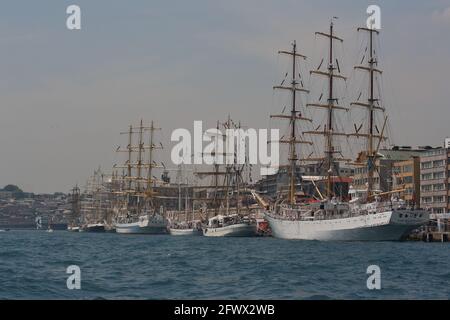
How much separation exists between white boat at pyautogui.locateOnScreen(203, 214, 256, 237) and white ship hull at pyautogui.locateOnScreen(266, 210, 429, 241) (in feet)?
103

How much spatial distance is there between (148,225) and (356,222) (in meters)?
87.0

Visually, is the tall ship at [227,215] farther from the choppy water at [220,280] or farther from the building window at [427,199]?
the choppy water at [220,280]

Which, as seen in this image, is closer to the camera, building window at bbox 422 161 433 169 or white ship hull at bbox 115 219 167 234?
building window at bbox 422 161 433 169

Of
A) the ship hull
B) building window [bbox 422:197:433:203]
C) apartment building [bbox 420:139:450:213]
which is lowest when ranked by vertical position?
the ship hull

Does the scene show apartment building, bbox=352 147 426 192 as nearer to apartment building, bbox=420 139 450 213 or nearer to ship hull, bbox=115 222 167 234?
apartment building, bbox=420 139 450 213

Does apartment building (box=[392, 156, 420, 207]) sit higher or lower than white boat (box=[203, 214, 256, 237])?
higher

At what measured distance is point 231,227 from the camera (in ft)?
446

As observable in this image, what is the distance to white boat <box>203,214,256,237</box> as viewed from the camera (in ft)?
442

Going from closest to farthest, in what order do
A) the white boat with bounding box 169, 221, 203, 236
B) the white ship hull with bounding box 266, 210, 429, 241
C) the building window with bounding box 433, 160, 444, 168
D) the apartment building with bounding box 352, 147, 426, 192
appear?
the white ship hull with bounding box 266, 210, 429, 241 < the building window with bounding box 433, 160, 444, 168 < the apartment building with bounding box 352, 147, 426, 192 < the white boat with bounding box 169, 221, 203, 236

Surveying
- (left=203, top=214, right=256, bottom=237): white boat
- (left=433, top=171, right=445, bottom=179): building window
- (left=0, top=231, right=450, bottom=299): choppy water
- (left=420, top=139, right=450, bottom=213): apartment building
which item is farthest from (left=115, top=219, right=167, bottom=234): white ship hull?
(left=0, top=231, right=450, bottom=299): choppy water

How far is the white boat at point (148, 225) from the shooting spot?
17489 centimetres

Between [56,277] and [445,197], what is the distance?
111 m

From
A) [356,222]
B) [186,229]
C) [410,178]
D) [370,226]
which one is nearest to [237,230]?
[186,229]
